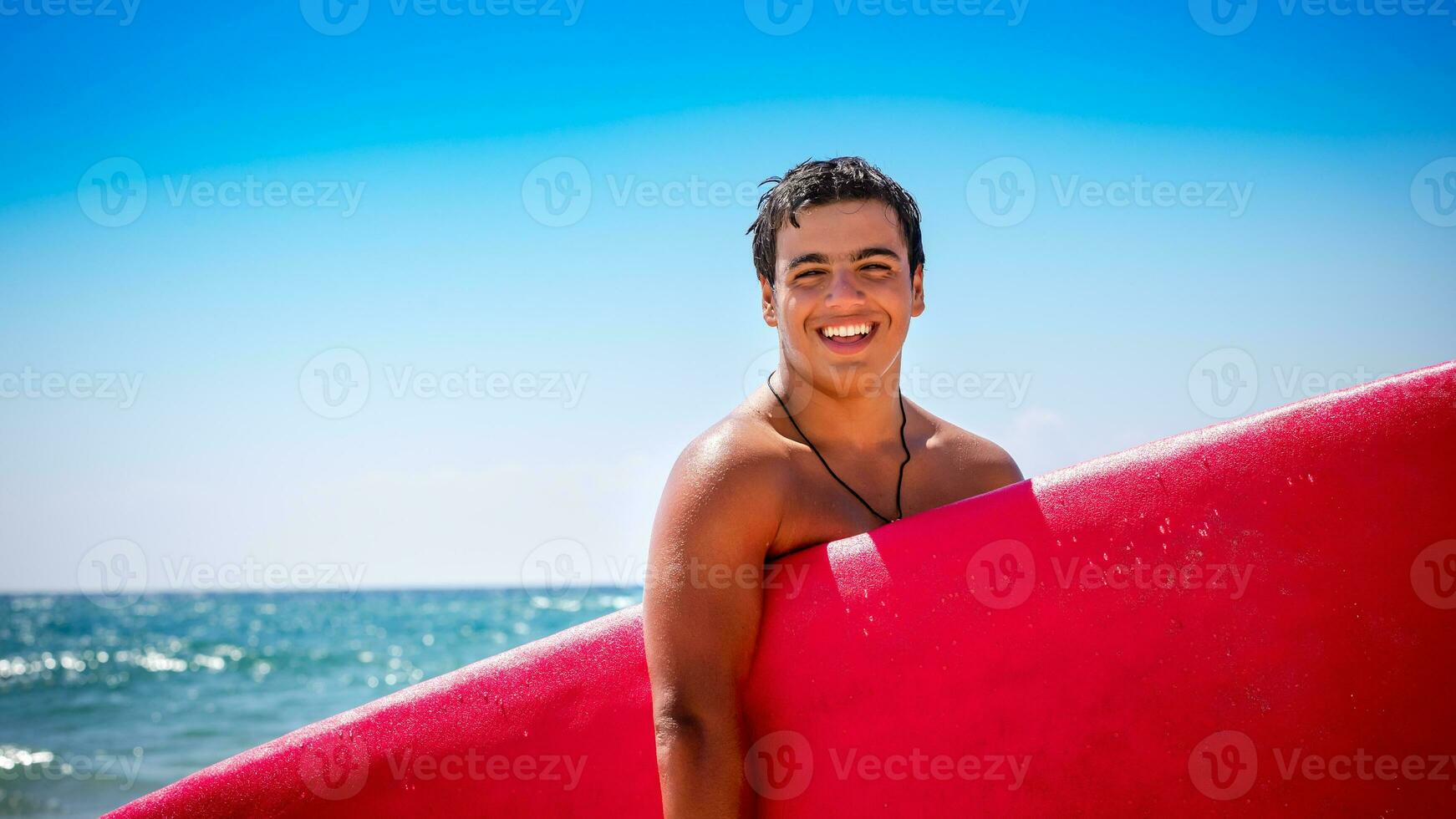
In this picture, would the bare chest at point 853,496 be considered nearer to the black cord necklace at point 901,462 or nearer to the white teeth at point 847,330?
the black cord necklace at point 901,462

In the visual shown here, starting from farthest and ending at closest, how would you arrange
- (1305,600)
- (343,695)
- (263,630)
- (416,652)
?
(263,630), (416,652), (343,695), (1305,600)

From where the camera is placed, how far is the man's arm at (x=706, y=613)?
140 centimetres

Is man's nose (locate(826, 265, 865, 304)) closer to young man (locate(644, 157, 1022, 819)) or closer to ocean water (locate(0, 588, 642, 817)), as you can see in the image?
young man (locate(644, 157, 1022, 819))

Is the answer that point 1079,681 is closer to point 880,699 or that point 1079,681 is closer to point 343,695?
point 880,699

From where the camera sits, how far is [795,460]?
1612 millimetres

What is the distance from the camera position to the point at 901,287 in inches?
66.4

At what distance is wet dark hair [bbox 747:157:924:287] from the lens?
168 centimetres

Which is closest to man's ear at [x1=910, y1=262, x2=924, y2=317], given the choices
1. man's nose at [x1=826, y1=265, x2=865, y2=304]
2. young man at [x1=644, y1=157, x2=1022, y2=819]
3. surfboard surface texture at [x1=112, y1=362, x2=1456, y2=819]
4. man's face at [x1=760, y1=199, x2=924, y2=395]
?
young man at [x1=644, y1=157, x2=1022, y2=819]

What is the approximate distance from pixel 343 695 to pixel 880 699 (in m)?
13.1

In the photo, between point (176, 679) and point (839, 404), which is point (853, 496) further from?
point (176, 679)

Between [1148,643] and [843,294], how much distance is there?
74cm

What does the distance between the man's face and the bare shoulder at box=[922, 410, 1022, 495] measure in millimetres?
267

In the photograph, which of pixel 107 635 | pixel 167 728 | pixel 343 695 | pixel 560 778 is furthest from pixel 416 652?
pixel 560 778

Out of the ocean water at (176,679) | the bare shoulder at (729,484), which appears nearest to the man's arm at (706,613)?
the bare shoulder at (729,484)
